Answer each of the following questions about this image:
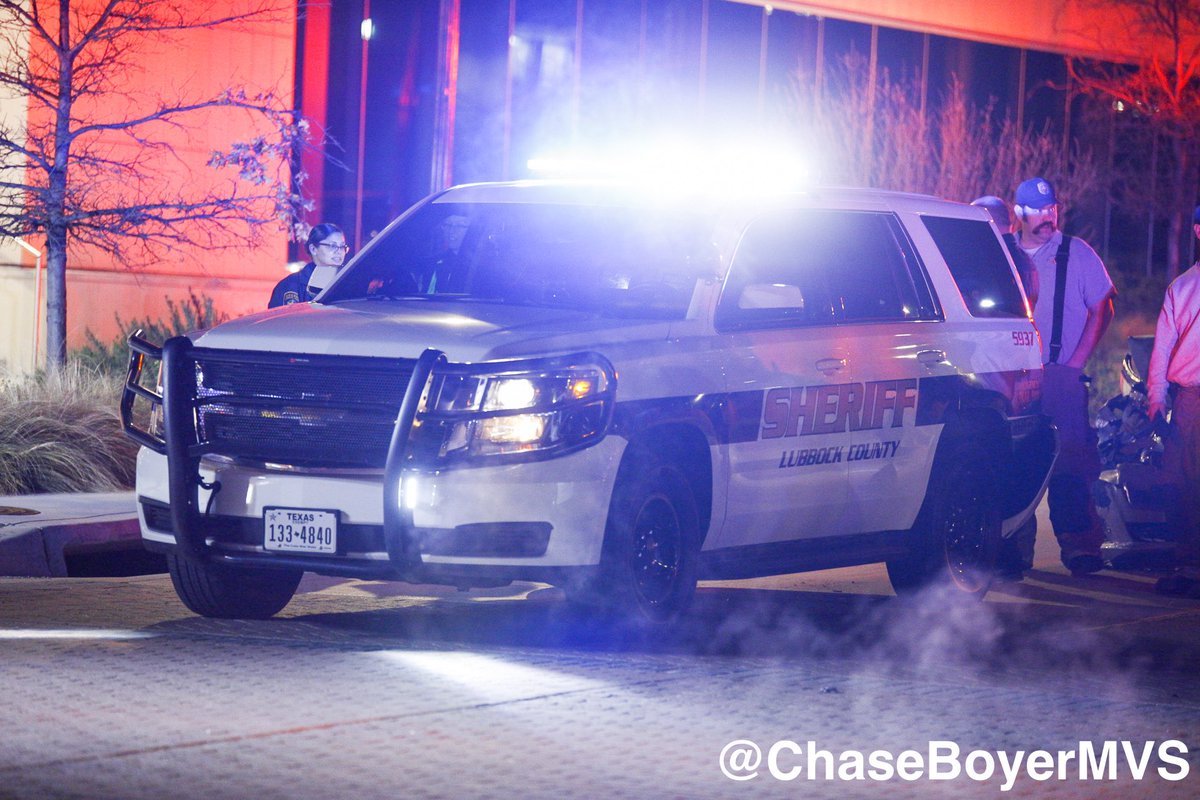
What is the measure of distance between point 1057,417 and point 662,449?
416 centimetres

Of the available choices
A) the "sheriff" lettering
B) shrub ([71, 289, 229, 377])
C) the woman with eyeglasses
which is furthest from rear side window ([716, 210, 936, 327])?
shrub ([71, 289, 229, 377])

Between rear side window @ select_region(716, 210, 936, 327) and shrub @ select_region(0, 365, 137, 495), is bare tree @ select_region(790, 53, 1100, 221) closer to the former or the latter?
shrub @ select_region(0, 365, 137, 495)

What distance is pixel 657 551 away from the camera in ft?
28.3

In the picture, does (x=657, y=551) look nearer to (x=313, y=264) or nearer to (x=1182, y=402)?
(x=1182, y=402)

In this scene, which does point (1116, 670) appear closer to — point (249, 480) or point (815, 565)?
point (815, 565)

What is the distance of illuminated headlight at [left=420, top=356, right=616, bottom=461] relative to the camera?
313 inches

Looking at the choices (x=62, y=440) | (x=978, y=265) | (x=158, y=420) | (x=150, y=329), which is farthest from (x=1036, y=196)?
(x=150, y=329)

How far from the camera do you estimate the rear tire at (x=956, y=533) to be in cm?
1019

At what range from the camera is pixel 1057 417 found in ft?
39.2

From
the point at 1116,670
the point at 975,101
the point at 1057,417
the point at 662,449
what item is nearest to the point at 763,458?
the point at 662,449

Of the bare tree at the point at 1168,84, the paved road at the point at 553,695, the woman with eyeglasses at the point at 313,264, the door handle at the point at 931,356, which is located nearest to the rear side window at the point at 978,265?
the door handle at the point at 931,356

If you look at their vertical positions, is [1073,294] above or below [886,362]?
above

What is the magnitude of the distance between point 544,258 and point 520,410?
156 centimetres

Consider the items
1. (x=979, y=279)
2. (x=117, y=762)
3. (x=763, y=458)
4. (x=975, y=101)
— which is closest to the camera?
(x=117, y=762)
